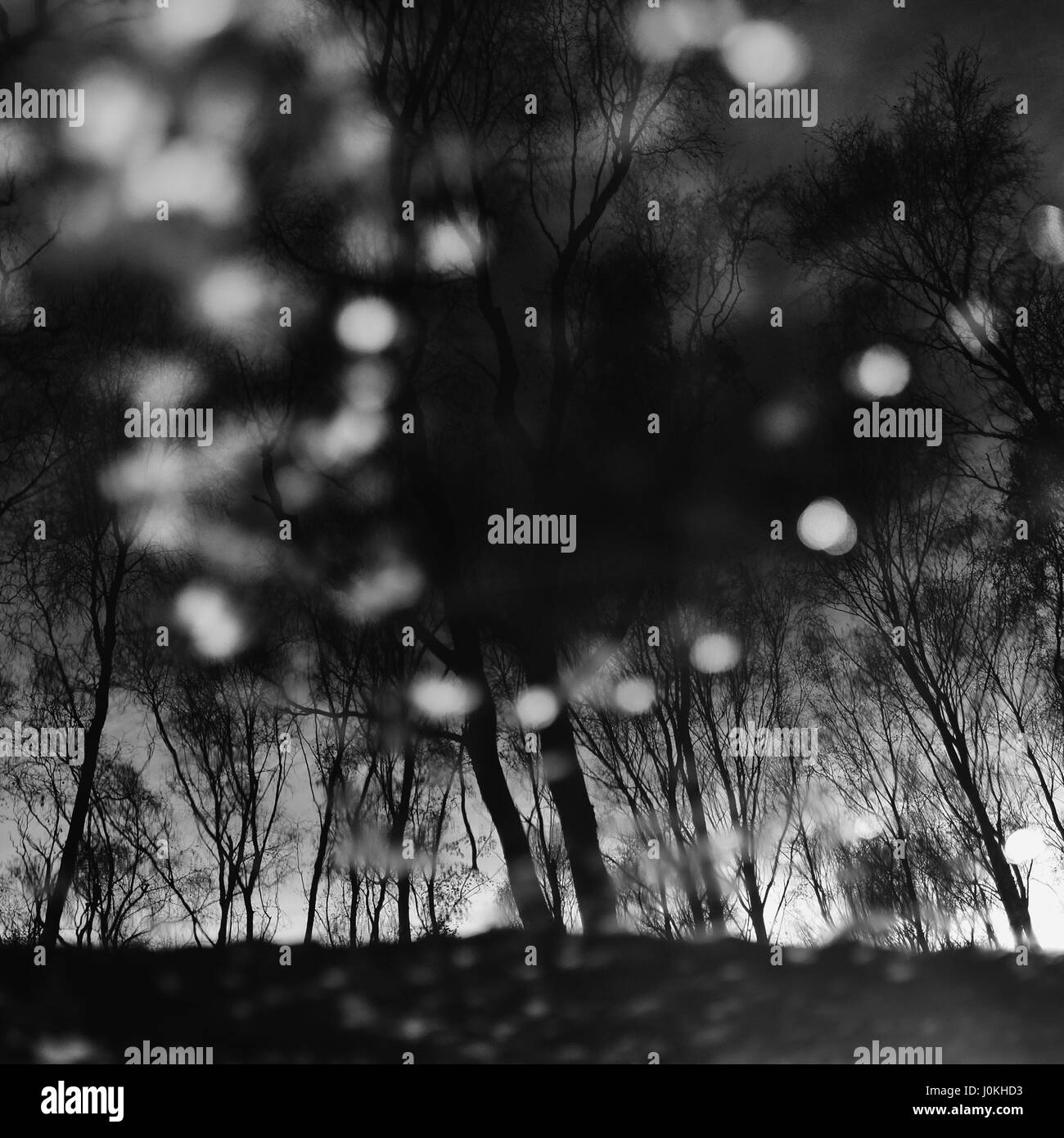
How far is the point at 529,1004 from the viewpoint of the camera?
296 centimetres

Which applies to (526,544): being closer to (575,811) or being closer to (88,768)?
(575,811)

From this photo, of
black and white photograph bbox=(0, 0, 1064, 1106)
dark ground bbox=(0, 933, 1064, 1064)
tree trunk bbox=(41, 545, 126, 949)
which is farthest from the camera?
tree trunk bbox=(41, 545, 126, 949)

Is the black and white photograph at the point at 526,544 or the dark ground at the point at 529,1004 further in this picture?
the black and white photograph at the point at 526,544

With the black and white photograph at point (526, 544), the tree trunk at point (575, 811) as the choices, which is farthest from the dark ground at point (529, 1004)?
the tree trunk at point (575, 811)

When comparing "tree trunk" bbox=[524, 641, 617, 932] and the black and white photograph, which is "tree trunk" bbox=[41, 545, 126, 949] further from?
"tree trunk" bbox=[524, 641, 617, 932]

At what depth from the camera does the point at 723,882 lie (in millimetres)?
3309

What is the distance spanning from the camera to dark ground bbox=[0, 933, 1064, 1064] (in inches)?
110

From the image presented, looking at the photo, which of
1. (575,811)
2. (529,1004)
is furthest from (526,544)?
(529,1004)

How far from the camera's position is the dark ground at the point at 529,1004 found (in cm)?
280

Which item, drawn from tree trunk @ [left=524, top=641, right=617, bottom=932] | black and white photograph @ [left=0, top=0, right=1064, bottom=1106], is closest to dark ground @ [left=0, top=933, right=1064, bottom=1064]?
black and white photograph @ [left=0, top=0, right=1064, bottom=1106]

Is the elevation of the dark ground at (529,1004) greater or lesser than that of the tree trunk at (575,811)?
lesser

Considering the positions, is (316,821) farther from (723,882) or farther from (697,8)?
(697,8)

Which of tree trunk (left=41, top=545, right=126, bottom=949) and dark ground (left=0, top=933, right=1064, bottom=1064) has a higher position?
tree trunk (left=41, top=545, right=126, bottom=949)

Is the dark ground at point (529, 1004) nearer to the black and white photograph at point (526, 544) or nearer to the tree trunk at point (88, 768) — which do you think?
the black and white photograph at point (526, 544)
